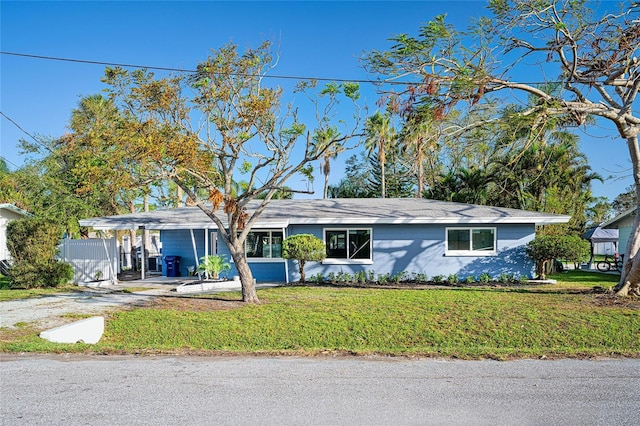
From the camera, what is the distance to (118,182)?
35.3 feet

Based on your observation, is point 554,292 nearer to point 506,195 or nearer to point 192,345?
point 192,345

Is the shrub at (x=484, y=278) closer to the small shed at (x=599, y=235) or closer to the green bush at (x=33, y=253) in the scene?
the small shed at (x=599, y=235)

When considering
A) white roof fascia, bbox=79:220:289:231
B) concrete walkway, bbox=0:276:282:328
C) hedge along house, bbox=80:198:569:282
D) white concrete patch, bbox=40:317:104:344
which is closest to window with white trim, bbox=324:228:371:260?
hedge along house, bbox=80:198:569:282

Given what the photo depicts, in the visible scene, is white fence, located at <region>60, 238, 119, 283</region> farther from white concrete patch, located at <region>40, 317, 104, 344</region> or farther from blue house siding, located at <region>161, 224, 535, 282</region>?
white concrete patch, located at <region>40, 317, 104, 344</region>

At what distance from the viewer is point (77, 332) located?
881 cm

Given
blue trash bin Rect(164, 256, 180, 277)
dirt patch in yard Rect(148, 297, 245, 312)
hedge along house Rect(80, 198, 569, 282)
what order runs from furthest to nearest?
blue trash bin Rect(164, 256, 180, 277)
hedge along house Rect(80, 198, 569, 282)
dirt patch in yard Rect(148, 297, 245, 312)

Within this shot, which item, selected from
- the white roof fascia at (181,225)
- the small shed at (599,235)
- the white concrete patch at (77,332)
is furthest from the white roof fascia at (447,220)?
the small shed at (599,235)

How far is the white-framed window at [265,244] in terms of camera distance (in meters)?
18.1

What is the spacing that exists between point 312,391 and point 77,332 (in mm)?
5390

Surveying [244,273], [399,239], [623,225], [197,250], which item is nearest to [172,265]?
[197,250]

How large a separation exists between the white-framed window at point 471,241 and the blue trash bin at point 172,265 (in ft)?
34.6

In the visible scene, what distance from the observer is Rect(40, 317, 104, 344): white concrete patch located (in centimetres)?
856

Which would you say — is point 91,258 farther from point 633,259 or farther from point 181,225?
point 633,259

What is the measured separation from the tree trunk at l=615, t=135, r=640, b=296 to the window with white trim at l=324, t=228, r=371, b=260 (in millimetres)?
7953
